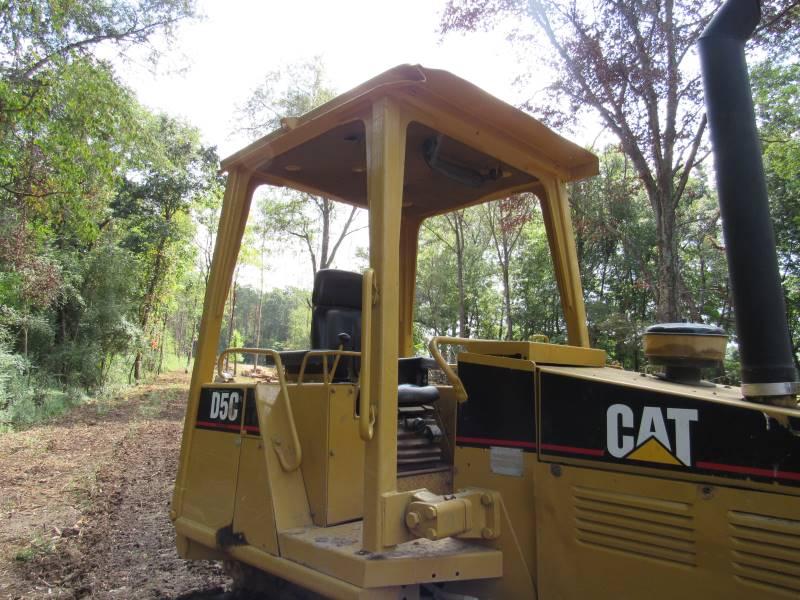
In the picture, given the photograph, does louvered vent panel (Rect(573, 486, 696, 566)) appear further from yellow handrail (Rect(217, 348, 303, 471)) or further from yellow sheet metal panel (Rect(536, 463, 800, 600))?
yellow handrail (Rect(217, 348, 303, 471))

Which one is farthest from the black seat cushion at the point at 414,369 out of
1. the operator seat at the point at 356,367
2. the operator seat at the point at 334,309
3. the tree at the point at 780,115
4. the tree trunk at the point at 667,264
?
the tree at the point at 780,115

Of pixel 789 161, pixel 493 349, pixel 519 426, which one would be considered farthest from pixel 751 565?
pixel 789 161

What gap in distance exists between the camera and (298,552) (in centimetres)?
230

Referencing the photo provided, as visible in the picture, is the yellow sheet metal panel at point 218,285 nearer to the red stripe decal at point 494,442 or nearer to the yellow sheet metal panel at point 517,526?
the red stripe decal at point 494,442

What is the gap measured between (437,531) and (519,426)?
1.66 feet

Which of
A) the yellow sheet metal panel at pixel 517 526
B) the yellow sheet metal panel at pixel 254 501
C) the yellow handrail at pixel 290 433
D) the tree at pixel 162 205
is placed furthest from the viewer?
the tree at pixel 162 205

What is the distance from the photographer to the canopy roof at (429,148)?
227cm

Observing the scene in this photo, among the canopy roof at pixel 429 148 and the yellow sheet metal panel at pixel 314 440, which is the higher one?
the canopy roof at pixel 429 148

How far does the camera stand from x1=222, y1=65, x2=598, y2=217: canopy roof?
7.44ft

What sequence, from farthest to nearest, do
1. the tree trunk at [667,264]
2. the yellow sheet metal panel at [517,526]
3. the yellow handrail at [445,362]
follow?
the tree trunk at [667,264] < the yellow handrail at [445,362] < the yellow sheet metal panel at [517,526]

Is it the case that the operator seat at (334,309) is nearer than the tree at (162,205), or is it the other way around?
the operator seat at (334,309)

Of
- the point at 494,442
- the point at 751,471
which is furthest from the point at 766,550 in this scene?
the point at 494,442

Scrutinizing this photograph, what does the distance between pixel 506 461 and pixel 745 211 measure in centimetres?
119

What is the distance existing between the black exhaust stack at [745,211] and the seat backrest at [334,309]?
241 centimetres
